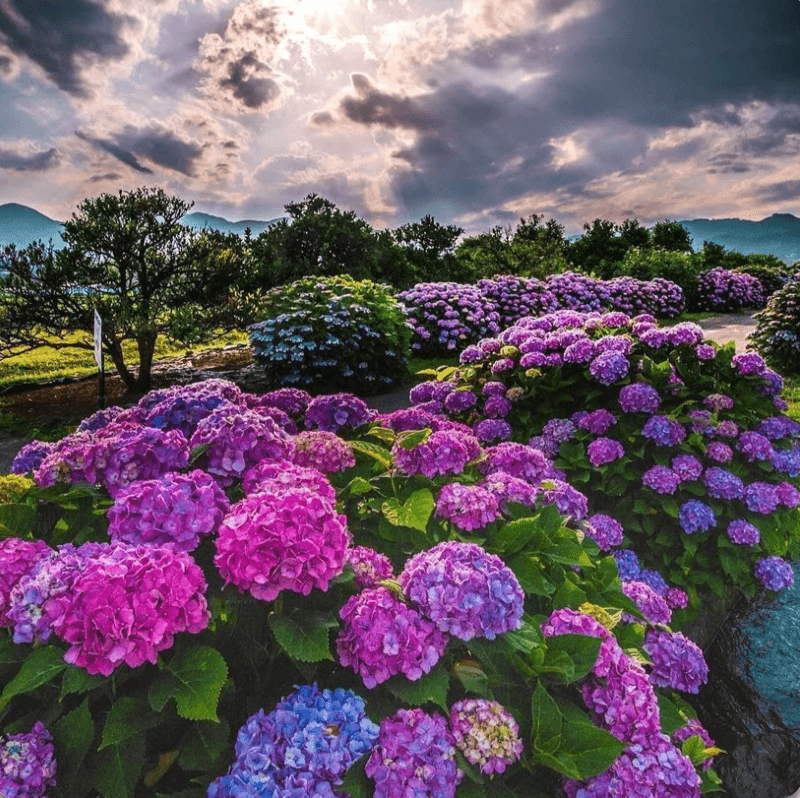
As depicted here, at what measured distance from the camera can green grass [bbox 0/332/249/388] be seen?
7223 mm

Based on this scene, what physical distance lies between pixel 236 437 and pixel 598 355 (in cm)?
267

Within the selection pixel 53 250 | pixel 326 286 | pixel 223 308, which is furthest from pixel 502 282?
pixel 53 250

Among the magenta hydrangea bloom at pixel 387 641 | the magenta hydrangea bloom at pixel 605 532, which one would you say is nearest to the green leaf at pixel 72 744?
the magenta hydrangea bloom at pixel 387 641

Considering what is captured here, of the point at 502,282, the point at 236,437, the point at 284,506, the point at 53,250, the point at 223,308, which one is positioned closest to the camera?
the point at 284,506

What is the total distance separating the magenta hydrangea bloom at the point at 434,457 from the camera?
81.7 inches

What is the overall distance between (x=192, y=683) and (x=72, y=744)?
1.02 ft

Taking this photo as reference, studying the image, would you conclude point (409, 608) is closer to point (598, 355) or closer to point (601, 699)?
point (601, 699)

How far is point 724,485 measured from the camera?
3.10 meters

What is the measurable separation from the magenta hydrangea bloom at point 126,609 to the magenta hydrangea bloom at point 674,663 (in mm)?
1516

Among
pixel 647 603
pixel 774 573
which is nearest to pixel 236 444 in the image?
pixel 647 603

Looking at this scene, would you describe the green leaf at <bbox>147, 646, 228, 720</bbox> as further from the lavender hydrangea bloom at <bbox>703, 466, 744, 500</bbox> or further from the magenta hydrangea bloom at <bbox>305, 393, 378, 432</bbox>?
the lavender hydrangea bloom at <bbox>703, 466, 744, 500</bbox>

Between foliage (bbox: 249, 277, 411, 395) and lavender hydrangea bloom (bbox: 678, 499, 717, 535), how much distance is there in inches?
204

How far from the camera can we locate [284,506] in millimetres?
1340

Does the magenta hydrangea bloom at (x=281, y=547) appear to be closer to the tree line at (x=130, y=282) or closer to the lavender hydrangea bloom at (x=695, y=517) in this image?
the lavender hydrangea bloom at (x=695, y=517)
